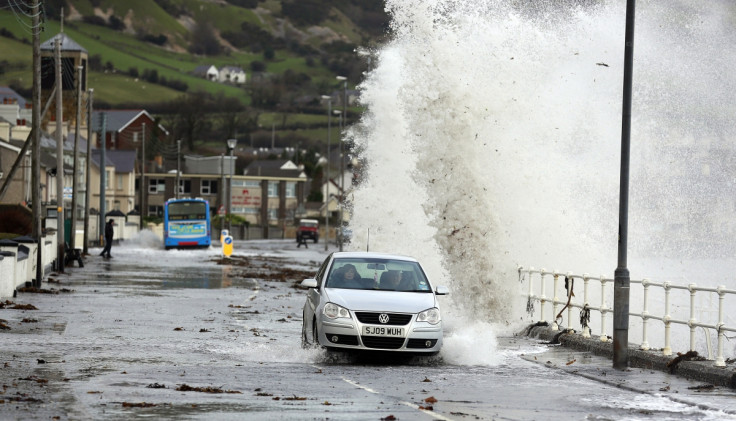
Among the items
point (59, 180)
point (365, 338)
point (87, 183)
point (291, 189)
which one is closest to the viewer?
point (365, 338)

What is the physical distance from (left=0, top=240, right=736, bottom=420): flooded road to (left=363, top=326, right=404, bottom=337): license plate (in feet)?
1.48

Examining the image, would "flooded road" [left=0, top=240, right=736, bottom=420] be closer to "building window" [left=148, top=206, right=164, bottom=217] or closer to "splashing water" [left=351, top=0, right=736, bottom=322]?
"splashing water" [left=351, top=0, right=736, bottom=322]

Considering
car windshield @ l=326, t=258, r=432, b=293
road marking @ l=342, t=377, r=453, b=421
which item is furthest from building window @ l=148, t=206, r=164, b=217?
road marking @ l=342, t=377, r=453, b=421

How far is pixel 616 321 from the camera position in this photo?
1645 cm

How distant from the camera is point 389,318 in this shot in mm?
15852

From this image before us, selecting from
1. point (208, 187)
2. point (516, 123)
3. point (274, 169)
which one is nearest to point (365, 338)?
point (516, 123)

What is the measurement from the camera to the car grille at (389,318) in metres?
15.8

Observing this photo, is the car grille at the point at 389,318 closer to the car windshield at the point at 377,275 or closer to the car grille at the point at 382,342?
the car grille at the point at 382,342

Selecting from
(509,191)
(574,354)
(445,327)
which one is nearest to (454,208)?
(509,191)

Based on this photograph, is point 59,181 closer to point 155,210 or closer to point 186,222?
point 186,222

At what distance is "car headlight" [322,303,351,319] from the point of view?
15820mm

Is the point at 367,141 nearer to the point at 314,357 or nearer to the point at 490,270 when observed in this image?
the point at 490,270

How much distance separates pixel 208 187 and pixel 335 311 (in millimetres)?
130823

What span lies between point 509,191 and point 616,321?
1223 cm
